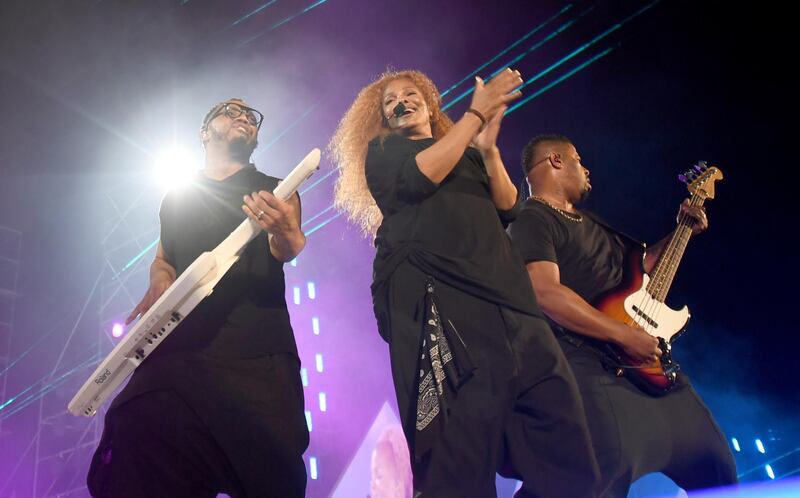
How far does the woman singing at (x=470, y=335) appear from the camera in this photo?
1.85 meters

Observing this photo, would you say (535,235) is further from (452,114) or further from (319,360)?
(319,360)

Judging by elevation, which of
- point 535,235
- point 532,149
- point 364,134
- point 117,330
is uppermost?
point 117,330

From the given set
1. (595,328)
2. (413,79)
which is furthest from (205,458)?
(413,79)

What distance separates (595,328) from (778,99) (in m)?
5.73

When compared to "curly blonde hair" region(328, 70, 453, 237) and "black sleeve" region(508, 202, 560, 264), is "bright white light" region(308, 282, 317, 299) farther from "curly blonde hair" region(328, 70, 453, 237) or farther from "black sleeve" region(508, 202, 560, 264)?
"black sleeve" region(508, 202, 560, 264)

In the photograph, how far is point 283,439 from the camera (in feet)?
6.87

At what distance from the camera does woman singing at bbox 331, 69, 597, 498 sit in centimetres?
185

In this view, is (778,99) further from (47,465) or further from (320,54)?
(47,465)

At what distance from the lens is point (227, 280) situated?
2334 mm

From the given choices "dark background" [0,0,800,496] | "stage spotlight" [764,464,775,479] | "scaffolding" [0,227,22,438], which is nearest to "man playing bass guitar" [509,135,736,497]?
"dark background" [0,0,800,496]

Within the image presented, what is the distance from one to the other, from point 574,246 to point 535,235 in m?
0.32

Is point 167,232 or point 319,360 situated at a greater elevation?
point 319,360

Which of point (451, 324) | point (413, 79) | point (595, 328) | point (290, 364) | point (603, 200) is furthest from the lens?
point (603, 200)

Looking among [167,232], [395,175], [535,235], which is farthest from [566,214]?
[167,232]
